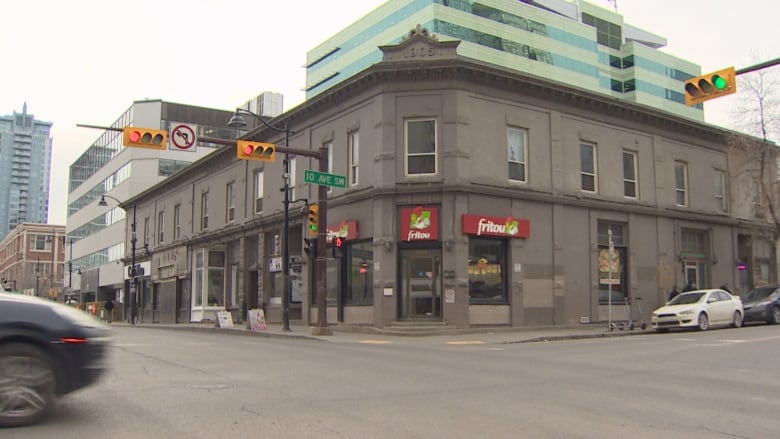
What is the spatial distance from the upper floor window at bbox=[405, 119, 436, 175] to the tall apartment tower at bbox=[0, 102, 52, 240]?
512ft

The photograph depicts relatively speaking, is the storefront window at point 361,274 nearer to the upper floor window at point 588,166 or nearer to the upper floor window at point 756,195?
the upper floor window at point 588,166

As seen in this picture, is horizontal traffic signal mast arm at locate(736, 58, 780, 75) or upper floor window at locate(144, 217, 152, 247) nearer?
horizontal traffic signal mast arm at locate(736, 58, 780, 75)

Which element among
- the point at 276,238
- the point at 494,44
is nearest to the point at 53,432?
the point at 276,238

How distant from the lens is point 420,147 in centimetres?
2438

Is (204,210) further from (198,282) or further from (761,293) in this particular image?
(761,293)

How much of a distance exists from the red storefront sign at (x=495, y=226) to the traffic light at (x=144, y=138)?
1047 centimetres

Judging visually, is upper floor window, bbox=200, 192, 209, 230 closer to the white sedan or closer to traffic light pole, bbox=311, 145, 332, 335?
traffic light pole, bbox=311, 145, 332, 335

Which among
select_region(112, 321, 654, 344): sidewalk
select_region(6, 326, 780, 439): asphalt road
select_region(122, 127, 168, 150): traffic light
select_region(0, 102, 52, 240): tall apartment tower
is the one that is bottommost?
select_region(112, 321, 654, 344): sidewalk

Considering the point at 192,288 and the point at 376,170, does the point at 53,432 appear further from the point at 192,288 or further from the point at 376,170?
the point at 192,288

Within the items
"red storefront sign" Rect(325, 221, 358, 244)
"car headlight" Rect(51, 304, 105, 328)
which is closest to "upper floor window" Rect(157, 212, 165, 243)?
"red storefront sign" Rect(325, 221, 358, 244)

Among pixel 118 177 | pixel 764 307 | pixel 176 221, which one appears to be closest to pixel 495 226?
pixel 764 307

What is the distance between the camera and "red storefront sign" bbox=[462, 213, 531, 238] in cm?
2330

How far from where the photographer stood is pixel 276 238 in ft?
105

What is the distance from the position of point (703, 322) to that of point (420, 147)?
11555 millimetres
